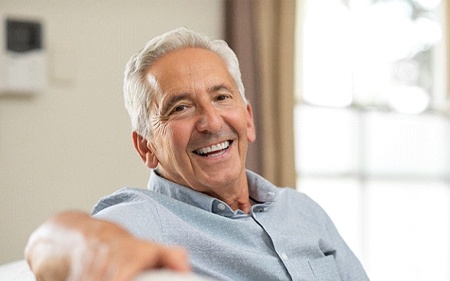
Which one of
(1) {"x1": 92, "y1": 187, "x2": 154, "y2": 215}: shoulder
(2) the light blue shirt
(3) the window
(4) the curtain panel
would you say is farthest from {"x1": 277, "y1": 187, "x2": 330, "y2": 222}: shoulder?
(3) the window

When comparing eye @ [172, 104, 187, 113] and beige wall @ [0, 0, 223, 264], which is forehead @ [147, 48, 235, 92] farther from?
beige wall @ [0, 0, 223, 264]

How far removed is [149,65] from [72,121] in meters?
1.45

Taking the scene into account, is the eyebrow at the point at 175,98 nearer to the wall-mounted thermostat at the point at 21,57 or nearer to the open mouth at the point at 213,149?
the open mouth at the point at 213,149

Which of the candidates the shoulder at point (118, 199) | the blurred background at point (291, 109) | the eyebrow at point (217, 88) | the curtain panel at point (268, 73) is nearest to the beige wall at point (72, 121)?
the blurred background at point (291, 109)

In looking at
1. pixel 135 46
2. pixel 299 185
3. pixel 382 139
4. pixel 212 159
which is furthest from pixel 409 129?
pixel 212 159

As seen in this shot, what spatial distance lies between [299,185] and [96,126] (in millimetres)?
1371

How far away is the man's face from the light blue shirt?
0.06 meters

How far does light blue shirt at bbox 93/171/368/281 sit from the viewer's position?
5.56 ft

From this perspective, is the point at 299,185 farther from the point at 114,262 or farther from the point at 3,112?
the point at 114,262

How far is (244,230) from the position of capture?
1.88 metres

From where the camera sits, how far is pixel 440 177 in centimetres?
515

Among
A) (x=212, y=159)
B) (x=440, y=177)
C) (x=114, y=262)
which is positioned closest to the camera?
(x=114, y=262)

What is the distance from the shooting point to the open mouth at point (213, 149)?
6.39 ft

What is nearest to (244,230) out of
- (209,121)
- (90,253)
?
(209,121)
